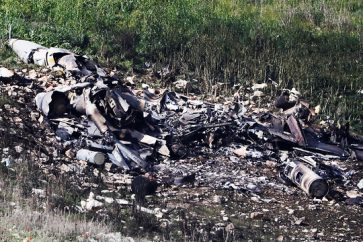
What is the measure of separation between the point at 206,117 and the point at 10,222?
4632 mm

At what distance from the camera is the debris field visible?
7012 millimetres

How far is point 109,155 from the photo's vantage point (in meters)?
8.19

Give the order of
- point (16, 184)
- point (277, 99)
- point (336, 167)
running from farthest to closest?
point (277, 99) < point (336, 167) < point (16, 184)

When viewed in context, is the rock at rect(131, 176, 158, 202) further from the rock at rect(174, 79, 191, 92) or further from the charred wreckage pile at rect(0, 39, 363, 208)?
the rock at rect(174, 79, 191, 92)

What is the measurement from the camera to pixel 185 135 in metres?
8.92

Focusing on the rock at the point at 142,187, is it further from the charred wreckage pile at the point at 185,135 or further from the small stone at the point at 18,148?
the small stone at the point at 18,148

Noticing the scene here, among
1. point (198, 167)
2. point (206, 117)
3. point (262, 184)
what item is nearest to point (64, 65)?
point (206, 117)

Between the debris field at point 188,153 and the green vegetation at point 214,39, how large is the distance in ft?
3.22

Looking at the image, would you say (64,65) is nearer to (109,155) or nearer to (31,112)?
(31,112)

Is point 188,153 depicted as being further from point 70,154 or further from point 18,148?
point 18,148

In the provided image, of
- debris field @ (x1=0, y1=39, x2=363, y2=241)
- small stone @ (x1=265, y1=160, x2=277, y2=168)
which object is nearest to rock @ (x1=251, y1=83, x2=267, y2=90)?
debris field @ (x1=0, y1=39, x2=363, y2=241)

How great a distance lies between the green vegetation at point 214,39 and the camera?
11.5 m

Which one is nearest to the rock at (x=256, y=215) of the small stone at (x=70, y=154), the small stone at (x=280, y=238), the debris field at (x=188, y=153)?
the debris field at (x=188, y=153)

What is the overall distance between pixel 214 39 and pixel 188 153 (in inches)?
171
